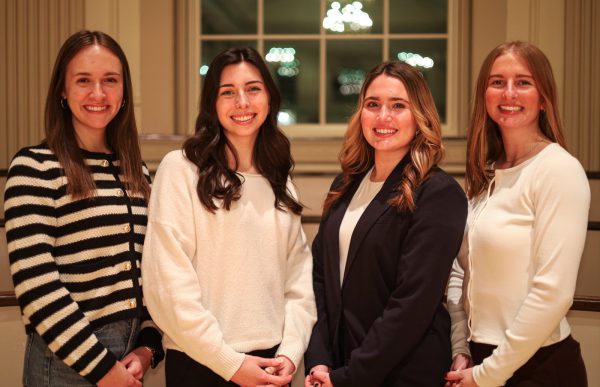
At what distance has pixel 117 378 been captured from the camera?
1.62 metres

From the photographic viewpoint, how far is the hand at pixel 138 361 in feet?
5.51

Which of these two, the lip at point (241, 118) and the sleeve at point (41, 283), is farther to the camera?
the lip at point (241, 118)

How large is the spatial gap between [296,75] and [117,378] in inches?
112

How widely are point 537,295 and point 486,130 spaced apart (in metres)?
0.55

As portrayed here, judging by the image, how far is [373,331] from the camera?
5.64 ft

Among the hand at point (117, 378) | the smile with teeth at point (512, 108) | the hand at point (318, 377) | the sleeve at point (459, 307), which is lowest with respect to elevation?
the hand at point (318, 377)

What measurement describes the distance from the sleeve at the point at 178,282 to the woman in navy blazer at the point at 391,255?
0.31 m

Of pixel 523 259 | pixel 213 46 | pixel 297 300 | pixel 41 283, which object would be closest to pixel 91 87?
pixel 41 283

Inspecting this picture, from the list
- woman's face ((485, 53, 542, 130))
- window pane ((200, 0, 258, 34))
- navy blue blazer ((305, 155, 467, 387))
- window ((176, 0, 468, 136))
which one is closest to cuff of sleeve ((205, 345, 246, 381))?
navy blue blazer ((305, 155, 467, 387))

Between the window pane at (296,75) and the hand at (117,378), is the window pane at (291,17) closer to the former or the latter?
the window pane at (296,75)

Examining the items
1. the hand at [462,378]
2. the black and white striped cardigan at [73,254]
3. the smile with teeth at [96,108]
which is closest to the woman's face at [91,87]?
the smile with teeth at [96,108]

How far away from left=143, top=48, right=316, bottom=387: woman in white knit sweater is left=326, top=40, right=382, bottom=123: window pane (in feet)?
7.20

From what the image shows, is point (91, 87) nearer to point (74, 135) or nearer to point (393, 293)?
point (74, 135)

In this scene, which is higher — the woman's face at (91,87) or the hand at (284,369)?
the woman's face at (91,87)
